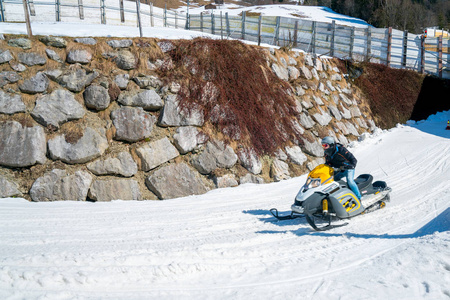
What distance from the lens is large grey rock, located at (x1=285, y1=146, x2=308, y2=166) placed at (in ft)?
38.1

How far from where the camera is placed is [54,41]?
31.3 ft

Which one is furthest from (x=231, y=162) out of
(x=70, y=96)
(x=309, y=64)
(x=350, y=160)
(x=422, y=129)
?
(x=422, y=129)

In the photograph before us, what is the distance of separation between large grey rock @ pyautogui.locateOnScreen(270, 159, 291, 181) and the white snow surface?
1.51 metres

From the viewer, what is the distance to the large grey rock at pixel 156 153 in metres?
9.12

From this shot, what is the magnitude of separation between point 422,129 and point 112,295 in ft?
57.0

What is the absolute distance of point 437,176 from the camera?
10.2 meters

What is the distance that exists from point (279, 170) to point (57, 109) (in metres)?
6.56

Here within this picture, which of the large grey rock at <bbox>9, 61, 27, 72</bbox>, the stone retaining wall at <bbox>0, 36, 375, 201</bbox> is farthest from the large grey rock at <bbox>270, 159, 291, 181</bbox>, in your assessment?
the large grey rock at <bbox>9, 61, 27, 72</bbox>

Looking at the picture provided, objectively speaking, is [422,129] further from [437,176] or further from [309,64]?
[437,176]

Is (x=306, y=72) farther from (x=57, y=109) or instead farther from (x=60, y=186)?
(x=60, y=186)

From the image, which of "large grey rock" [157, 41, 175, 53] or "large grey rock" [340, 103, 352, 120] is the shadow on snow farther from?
"large grey rock" [340, 103, 352, 120]

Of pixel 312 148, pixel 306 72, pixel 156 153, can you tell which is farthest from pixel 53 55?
pixel 306 72

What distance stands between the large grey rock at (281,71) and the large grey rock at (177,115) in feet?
16.5

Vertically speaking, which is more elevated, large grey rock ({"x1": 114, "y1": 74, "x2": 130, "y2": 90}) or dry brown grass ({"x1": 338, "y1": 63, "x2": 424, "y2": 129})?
large grey rock ({"x1": 114, "y1": 74, "x2": 130, "y2": 90})
